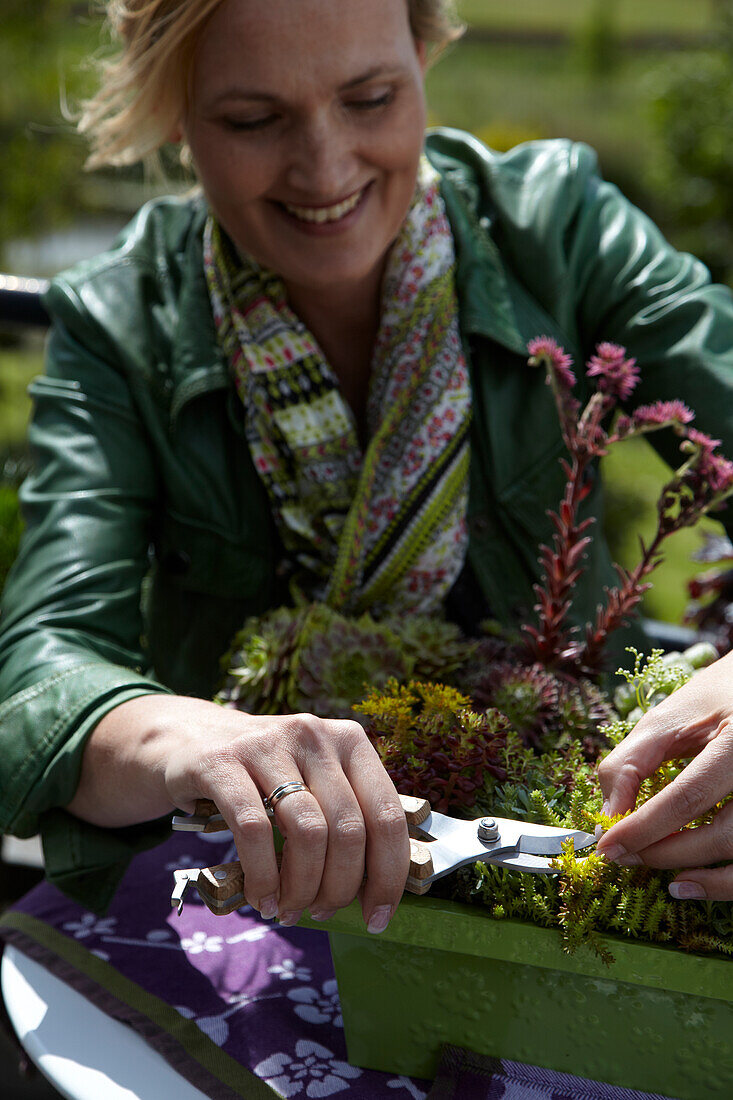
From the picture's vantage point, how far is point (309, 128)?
1.43 m

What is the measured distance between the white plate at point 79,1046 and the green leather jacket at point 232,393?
1.49ft

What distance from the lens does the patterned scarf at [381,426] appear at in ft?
5.53

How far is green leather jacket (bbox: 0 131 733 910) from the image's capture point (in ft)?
5.28

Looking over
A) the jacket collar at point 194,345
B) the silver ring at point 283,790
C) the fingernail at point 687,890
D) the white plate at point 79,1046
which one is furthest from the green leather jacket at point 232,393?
the fingernail at point 687,890

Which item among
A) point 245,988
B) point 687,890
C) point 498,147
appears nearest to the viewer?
point 687,890

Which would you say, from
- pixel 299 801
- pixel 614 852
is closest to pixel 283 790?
pixel 299 801

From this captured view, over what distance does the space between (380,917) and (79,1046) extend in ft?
1.40

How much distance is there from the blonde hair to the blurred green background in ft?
0.43

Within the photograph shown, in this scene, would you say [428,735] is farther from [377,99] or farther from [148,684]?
[377,99]

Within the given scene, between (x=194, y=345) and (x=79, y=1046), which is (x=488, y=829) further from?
(x=194, y=345)

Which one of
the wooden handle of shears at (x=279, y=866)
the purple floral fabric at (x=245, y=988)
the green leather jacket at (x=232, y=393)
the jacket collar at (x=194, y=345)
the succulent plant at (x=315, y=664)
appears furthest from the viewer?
the jacket collar at (x=194, y=345)

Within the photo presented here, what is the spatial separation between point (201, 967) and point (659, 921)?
0.59 m

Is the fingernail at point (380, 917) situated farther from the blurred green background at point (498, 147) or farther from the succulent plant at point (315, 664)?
the blurred green background at point (498, 147)

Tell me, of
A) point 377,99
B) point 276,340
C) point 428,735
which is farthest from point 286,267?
point 428,735
